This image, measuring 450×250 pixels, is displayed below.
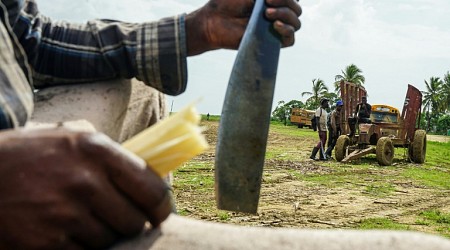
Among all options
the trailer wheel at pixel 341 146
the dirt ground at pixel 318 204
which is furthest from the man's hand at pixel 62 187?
the trailer wheel at pixel 341 146

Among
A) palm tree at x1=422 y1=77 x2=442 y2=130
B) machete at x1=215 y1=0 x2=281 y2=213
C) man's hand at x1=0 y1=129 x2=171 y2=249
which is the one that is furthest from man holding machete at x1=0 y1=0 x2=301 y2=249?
palm tree at x1=422 y1=77 x2=442 y2=130

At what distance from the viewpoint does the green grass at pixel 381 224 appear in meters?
5.75

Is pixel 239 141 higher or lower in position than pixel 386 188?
higher

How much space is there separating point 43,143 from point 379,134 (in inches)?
559

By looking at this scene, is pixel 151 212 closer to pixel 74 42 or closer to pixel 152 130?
pixel 152 130

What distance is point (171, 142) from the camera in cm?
84

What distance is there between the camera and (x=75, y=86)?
4.53 feet

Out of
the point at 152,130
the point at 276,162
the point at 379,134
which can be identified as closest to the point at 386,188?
the point at 276,162

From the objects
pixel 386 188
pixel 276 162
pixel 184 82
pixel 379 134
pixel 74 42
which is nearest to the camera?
pixel 74 42

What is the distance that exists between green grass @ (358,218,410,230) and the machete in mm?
4814

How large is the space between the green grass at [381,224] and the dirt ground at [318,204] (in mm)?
95

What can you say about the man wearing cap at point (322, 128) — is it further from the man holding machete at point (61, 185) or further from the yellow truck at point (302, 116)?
the yellow truck at point (302, 116)

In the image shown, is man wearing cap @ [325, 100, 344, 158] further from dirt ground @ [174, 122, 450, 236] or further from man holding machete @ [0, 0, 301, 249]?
man holding machete @ [0, 0, 301, 249]

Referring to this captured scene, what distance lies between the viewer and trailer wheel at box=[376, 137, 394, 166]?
42.2ft
